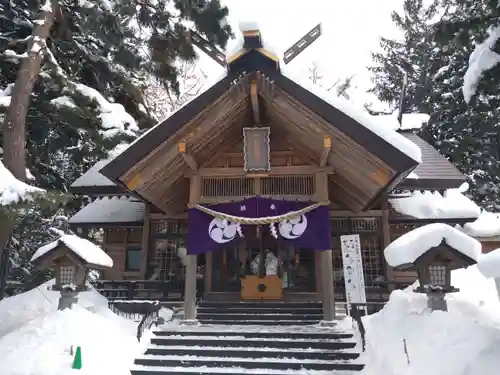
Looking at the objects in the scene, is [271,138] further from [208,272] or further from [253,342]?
[253,342]

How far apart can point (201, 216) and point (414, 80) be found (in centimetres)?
2301

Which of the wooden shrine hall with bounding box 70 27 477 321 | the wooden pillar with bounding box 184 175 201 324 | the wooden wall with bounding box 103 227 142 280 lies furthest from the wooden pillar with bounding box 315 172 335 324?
the wooden wall with bounding box 103 227 142 280

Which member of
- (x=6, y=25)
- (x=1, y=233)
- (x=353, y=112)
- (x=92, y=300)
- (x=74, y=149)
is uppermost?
(x=6, y=25)

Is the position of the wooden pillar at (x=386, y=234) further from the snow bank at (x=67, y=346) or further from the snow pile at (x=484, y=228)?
the snow bank at (x=67, y=346)

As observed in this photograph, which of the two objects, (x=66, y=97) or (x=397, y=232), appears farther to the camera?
(x=397, y=232)

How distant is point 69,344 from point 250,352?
303 cm

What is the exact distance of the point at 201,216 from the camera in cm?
972

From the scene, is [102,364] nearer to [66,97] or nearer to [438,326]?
[438,326]

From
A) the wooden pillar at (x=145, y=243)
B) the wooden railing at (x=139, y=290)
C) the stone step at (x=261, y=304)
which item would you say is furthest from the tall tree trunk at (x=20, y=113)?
the stone step at (x=261, y=304)

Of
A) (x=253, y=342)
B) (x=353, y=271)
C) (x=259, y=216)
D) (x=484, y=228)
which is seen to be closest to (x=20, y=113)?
(x=259, y=216)

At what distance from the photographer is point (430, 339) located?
5586 mm

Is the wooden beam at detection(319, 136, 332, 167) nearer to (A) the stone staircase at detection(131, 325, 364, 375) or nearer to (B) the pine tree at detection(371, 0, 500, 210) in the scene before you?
(A) the stone staircase at detection(131, 325, 364, 375)

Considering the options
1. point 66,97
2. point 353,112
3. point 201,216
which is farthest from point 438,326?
point 66,97

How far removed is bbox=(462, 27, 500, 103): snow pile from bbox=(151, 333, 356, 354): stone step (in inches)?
237
